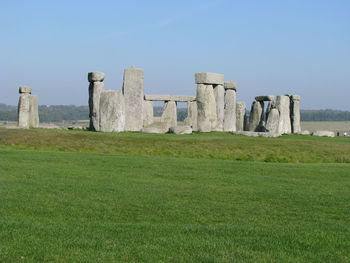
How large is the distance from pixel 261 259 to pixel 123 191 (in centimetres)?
621

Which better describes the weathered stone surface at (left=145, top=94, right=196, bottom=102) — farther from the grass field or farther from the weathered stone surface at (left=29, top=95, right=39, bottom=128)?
the grass field

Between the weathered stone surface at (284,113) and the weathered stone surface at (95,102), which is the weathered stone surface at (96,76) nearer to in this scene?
the weathered stone surface at (95,102)

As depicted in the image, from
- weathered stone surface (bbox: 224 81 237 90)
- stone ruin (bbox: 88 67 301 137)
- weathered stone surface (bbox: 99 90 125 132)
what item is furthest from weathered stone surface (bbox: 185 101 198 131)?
weathered stone surface (bbox: 99 90 125 132)

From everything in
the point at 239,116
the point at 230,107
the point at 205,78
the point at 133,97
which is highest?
the point at 205,78

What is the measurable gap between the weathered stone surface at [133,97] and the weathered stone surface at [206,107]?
398cm

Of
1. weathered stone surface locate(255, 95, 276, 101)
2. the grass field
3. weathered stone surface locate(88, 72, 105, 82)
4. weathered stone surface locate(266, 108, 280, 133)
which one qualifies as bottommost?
the grass field

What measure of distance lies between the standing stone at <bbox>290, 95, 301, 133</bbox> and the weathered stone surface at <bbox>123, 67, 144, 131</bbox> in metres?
11.8

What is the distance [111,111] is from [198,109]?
6.27 m

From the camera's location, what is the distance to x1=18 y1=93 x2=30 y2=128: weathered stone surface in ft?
122

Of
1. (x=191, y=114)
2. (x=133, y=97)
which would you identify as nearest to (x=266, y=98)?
(x=191, y=114)

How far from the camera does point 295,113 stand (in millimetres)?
40375

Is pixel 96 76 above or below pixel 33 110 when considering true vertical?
above

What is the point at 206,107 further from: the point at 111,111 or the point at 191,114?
the point at 111,111

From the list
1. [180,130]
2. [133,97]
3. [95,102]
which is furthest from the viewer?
[133,97]
